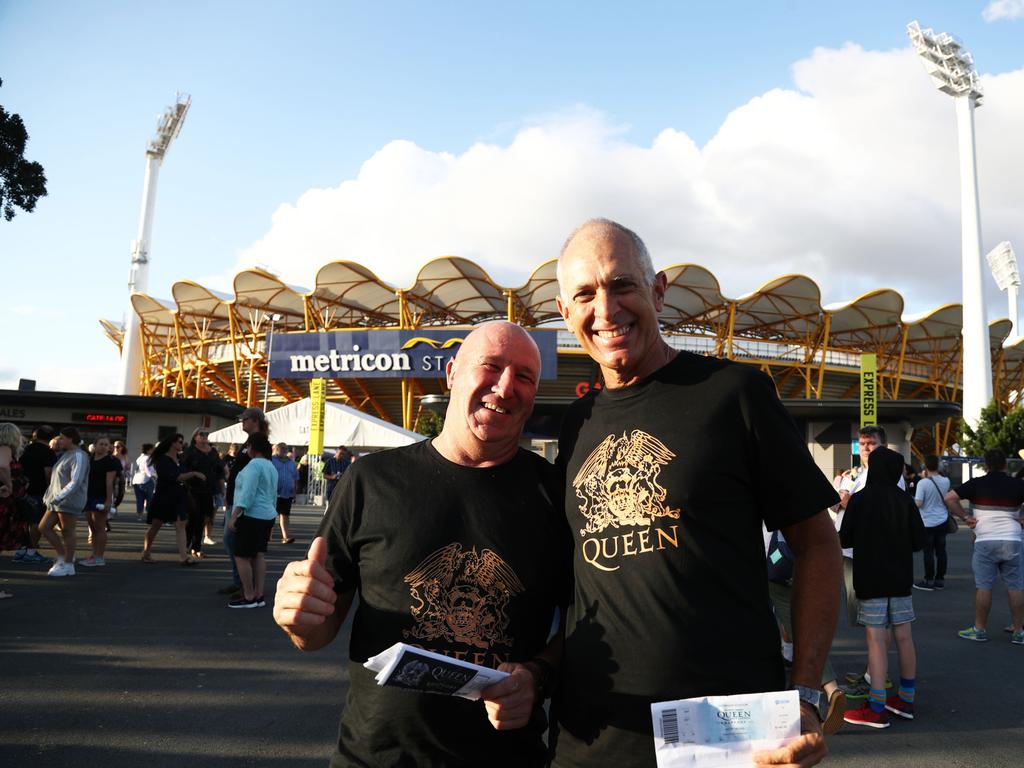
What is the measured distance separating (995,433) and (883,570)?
35112 mm

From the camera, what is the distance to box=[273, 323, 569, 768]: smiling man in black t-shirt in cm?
164

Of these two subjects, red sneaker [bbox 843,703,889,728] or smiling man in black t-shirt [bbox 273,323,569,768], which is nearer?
smiling man in black t-shirt [bbox 273,323,569,768]

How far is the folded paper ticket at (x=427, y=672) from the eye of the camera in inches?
50.6

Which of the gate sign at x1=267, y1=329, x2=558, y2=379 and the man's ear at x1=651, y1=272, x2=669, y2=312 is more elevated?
the gate sign at x1=267, y1=329, x2=558, y2=379

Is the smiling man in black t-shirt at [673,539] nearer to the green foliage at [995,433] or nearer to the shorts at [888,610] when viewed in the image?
the shorts at [888,610]

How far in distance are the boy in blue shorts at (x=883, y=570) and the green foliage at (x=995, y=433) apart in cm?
3321

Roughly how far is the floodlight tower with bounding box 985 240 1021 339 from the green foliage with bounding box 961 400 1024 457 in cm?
3346

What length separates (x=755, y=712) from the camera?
4.40 feet

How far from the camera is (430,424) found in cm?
3419

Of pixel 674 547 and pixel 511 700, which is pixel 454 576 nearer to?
pixel 511 700

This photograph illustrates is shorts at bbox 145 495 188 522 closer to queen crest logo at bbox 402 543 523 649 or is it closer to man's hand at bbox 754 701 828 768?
Result: queen crest logo at bbox 402 543 523 649

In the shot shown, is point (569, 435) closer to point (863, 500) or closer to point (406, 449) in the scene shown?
point (406, 449)

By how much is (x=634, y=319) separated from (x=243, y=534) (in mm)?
6721

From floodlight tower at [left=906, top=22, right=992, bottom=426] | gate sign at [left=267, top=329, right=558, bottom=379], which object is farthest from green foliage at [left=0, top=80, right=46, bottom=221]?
floodlight tower at [left=906, top=22, right=992, bottom=426]
